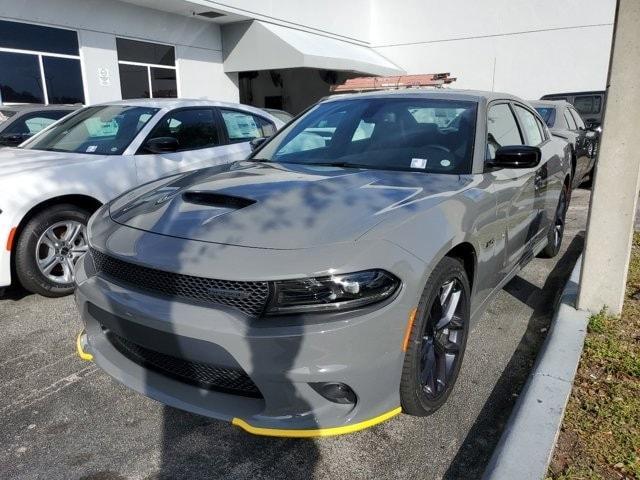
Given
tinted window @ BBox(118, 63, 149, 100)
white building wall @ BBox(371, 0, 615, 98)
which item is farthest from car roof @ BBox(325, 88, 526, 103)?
white building wall @ BBox(371, 0, 615, 98)

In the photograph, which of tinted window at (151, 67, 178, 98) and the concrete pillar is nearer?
the concrete pillar

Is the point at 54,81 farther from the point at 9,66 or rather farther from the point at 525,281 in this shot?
the point at 525,281

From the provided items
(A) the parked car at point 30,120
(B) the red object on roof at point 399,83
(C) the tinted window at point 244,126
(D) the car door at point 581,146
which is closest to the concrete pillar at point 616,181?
(C) the tinted window at point 244,126

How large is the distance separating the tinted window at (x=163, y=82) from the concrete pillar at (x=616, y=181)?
14.5m

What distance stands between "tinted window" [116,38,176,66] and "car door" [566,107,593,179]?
1164cm

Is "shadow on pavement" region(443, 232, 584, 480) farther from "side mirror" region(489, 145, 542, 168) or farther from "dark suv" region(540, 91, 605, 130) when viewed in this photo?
"dark suv" region(540, 91, 605, 130)

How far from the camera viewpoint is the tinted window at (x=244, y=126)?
5984 mm

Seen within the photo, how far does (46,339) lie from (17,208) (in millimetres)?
1057

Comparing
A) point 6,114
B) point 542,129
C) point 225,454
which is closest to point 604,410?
point 225,454

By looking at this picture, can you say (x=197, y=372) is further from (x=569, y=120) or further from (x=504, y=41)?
(x=504, y=41)

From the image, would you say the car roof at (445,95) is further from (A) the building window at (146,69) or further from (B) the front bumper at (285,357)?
(A) the building window at (146,69)

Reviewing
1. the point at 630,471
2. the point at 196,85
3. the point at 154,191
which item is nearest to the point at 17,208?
the point at 154,191

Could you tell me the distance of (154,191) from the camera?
303 cm

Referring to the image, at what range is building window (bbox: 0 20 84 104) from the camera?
38.7 ft
